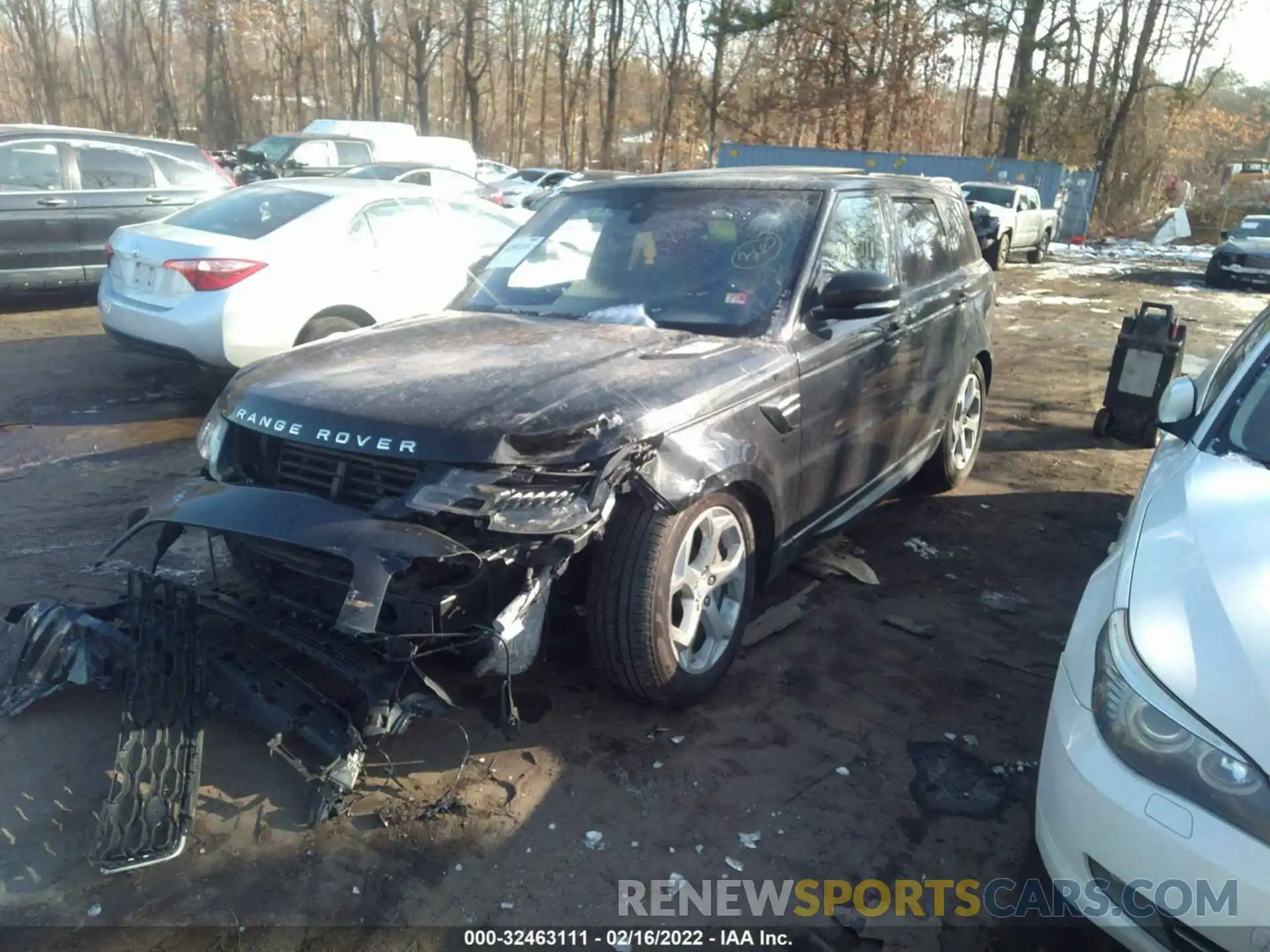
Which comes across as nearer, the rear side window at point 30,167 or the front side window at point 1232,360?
the front side window at point 1232,360

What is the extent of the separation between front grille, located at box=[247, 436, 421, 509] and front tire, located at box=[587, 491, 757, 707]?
0.70 meters

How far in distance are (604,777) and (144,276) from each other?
562 centimetres

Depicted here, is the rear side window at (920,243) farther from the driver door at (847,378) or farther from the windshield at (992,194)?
the windshield at (992,194)

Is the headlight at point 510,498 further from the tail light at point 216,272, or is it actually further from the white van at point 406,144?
the white van at point 406,144

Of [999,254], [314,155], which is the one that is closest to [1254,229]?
[999,254]

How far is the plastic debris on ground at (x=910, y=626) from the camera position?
4.14 meters

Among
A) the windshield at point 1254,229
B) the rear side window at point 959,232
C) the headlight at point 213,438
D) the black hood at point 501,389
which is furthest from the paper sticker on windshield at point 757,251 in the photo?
the windshield at point 1254,229

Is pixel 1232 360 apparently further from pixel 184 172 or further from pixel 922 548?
pixel 184 172

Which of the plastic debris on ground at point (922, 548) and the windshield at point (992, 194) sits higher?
the windshield at point (992, 194)

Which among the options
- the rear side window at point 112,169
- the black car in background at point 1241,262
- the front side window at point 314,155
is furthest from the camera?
the black car in background at point 1241,262

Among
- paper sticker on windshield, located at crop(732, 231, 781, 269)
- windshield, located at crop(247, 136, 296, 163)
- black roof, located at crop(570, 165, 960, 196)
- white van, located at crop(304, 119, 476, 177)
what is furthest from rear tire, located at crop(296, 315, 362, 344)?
white van, located at crop(304, 119, 476, 177)

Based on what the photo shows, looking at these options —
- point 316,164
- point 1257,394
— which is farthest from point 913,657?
point 316,164

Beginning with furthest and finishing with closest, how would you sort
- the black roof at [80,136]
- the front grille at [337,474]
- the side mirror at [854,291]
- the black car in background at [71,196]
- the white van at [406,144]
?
the white van at [406,144]
the black roof at [80,136]
the black car in background at [71,196]
the side mirror at [854,291]
the front grille at [337,474]

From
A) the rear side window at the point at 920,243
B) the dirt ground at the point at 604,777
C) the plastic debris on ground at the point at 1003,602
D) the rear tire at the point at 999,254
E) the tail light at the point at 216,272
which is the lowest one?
the plastic debris on ground at the point at 1003,602
